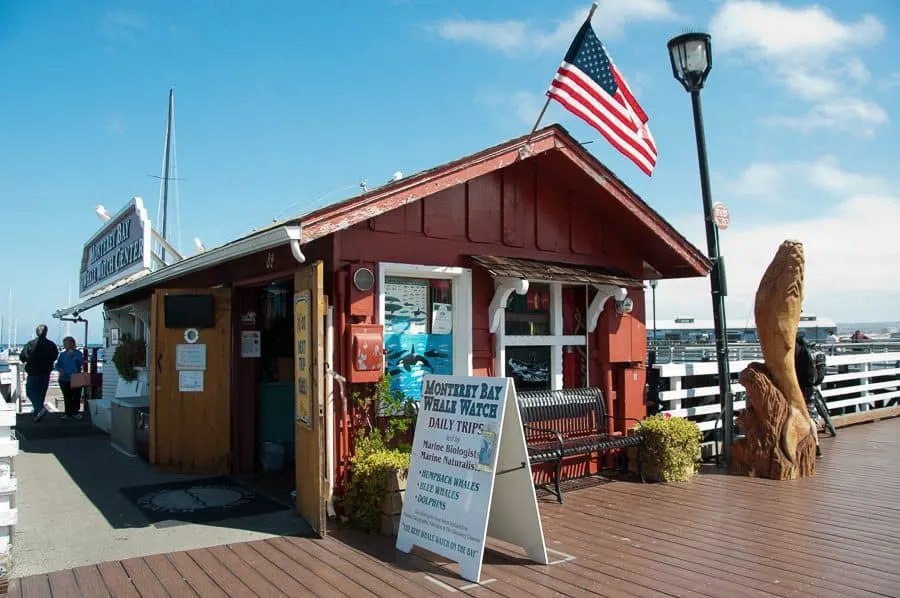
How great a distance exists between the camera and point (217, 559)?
485 centimetres

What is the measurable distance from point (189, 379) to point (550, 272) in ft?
13.7

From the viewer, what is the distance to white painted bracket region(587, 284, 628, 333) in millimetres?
7594

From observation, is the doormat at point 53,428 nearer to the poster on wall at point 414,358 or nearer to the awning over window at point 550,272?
the poster on wall at point 414,358

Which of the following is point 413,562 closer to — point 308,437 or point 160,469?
point 308,437

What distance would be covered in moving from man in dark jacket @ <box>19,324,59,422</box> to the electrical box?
8970mm

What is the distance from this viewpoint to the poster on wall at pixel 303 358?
219 inches

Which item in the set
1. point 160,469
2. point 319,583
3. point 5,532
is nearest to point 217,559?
point 319,583

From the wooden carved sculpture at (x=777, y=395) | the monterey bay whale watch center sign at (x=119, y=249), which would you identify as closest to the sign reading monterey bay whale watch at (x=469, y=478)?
the wooden carved sculpture at (x=777, y=395)

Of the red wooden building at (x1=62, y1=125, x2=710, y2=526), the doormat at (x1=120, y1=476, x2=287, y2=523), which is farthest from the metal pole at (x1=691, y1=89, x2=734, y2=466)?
the doormat at (x1=120, y1=476, x2=287, y2=523)

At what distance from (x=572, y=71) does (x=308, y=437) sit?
4.03 metres

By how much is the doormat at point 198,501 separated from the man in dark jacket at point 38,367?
258 inches

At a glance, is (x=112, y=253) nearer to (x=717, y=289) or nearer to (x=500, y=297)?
(x=500, y=297)

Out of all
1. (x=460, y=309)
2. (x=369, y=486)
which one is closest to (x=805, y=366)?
(x=460, y=309)

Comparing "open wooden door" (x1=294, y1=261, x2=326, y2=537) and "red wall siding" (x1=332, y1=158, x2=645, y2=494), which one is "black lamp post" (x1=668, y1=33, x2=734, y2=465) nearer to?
"red wall siding" (x1=332, y1=158, x2=645, y2=494)
